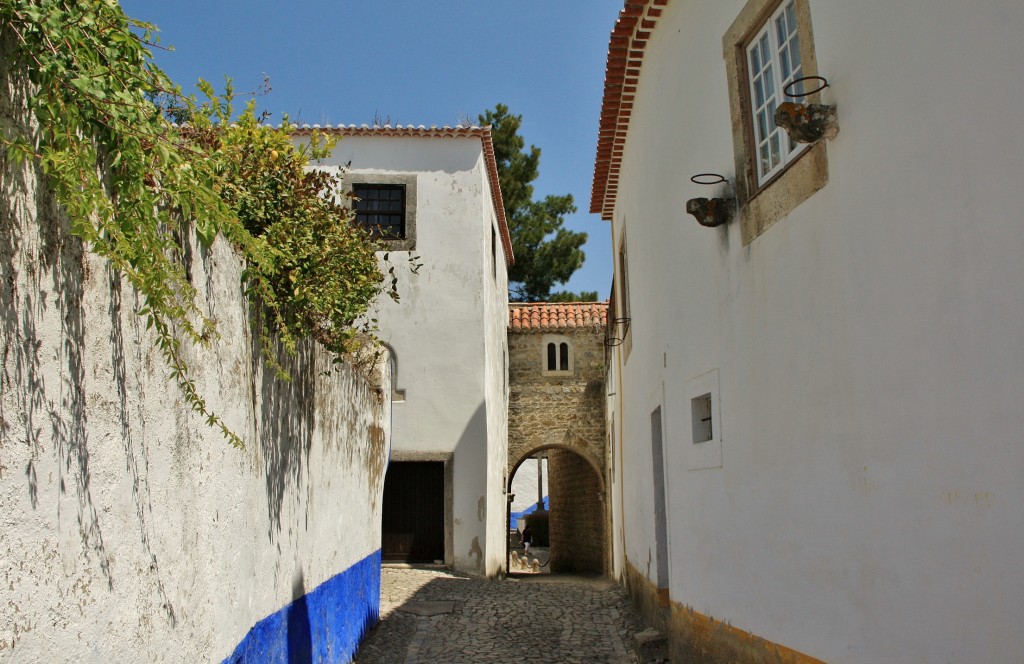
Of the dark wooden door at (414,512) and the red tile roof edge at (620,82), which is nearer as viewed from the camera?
the red tile roof edge at (620,82)

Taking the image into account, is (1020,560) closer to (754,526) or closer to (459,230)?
(754,526)

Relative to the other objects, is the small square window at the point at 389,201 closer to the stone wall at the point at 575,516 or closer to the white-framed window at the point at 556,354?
the white-framed window at the point at 556,354

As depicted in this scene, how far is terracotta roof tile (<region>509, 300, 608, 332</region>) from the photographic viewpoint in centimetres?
1900

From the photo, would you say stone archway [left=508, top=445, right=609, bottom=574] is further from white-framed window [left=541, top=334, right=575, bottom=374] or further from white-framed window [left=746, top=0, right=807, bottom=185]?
white-framed window [left=746, top=0, right=807, bottom=185]

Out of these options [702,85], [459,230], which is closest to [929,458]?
[702,85]

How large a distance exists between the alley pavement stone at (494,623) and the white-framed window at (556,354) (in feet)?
20.3

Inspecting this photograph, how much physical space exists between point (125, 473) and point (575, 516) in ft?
65.7

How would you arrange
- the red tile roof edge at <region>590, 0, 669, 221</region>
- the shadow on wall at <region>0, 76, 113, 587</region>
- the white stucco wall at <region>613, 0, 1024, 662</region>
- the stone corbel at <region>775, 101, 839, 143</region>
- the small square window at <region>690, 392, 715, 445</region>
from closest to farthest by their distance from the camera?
the shadow on wall at <region>0, 76, 113, 587</region> → the white stucco wall at <region>613, 0, 1024, 662</region> → the stone corbel at <region>775, 101, 839, 143</region> → the small square window at <region>690, 392, 715, 445</region> → the red tile roof edge at <region>590, 0, 669, 221</region>

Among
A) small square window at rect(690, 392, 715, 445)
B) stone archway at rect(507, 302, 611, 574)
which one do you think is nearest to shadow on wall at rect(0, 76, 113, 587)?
small square window at rect(690, 392, 715, 445)

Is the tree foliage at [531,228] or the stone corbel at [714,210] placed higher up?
the tree foliage at [531,228]

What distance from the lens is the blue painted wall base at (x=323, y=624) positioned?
189 inches

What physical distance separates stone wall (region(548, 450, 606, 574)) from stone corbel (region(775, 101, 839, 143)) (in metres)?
14.6

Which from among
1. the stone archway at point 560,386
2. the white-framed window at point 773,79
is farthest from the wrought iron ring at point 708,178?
the stone archway at point 560,386

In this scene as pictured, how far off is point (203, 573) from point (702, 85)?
4.78m
